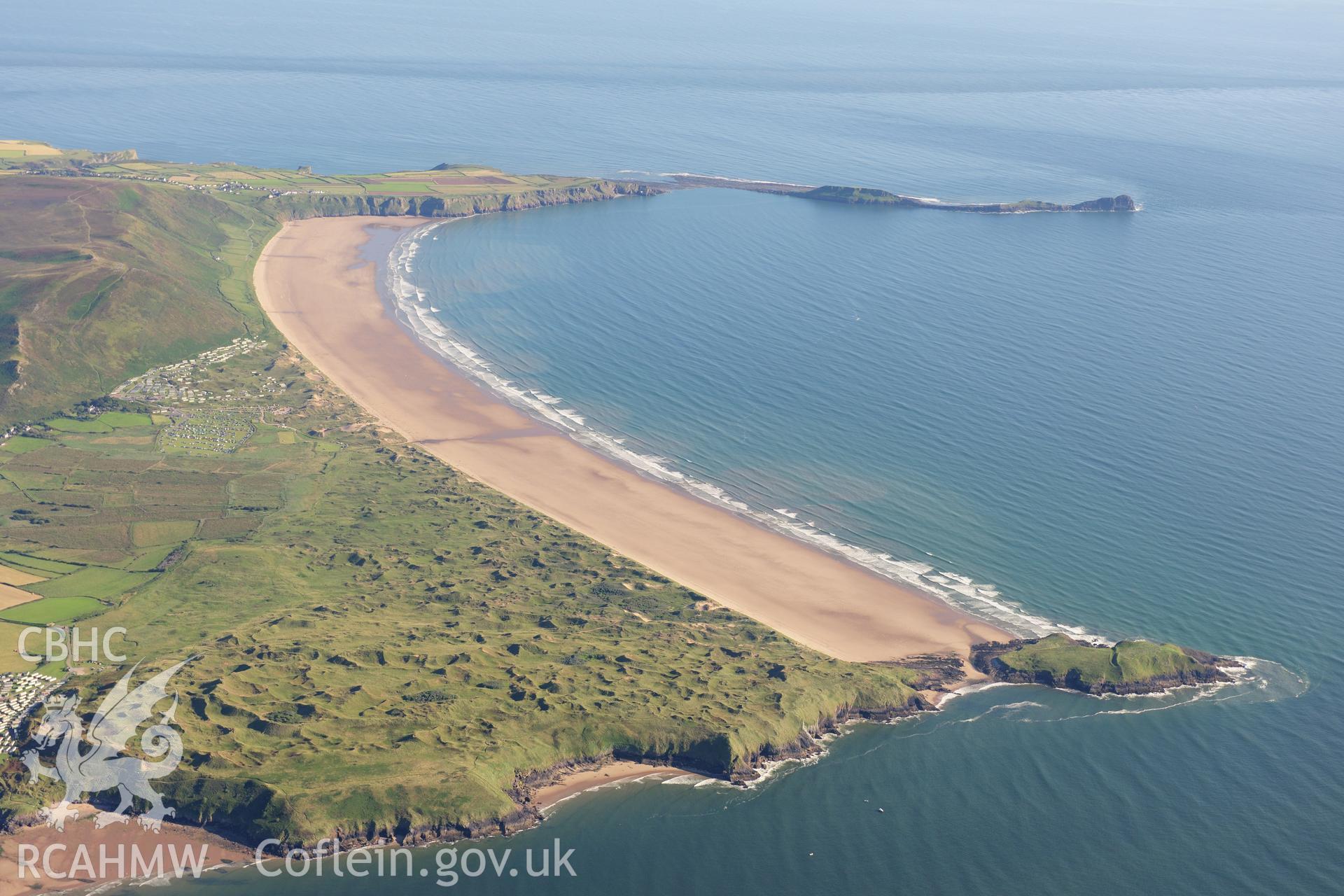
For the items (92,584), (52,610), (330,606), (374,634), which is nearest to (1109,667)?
(374,634)

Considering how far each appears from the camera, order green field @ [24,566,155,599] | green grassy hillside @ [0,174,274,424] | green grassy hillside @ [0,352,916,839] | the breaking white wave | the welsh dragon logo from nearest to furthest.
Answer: the welsh dragon logo, green grassy hillside @ [0,352,916,839], green field @ [24,566,155,599], the breaking white wave, green grassy hillside @ [0,174,274,424]

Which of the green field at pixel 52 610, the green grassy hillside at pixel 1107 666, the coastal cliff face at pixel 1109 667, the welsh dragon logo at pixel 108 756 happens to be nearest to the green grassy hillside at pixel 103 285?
the green field at pixel 52 610

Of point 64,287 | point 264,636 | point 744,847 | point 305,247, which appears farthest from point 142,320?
point 744,847

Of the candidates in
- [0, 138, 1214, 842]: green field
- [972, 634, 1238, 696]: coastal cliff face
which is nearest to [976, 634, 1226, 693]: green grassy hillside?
[972, 634, 1238, 696]: coastal cliff face

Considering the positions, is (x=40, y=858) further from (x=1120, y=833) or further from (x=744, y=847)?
(x=1120, y=833)

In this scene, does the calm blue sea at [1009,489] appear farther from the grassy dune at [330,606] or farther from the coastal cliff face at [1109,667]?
the grassy dune at [330,606]

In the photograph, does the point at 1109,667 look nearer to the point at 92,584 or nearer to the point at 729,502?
the point at 729,502

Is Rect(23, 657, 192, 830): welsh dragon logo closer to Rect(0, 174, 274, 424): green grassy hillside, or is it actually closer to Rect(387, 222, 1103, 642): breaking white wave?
Rect(0, 174, 274, 424): green grassy hillside
